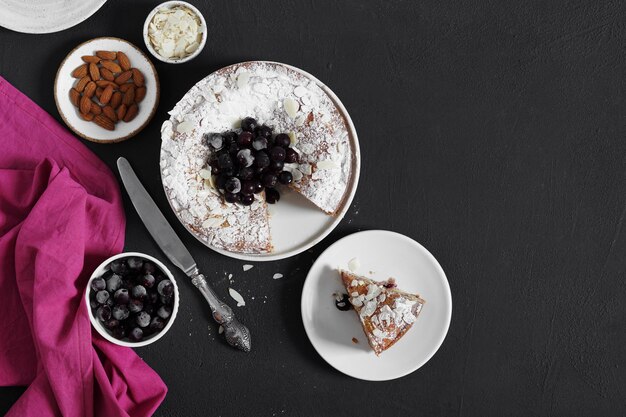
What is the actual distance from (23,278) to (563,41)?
6.93 ft

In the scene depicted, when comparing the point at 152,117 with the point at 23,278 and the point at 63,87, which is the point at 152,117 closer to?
the point at 63,87

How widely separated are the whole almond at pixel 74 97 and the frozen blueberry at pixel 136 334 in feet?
2.73

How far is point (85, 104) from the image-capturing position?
6.95ft

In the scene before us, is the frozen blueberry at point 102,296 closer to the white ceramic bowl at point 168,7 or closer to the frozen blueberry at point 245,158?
the frozen blueberry at point 245,158

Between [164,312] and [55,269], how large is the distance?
0.39 m

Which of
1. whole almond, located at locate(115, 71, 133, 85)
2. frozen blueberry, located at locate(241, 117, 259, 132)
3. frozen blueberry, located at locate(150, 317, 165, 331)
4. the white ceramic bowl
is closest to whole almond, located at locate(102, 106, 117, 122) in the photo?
whole almond, located at locate(115, 71, 133, 85)

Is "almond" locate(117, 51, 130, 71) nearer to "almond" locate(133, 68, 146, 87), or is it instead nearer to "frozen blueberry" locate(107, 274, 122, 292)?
"almond" locate(133, 68, 146, 87)

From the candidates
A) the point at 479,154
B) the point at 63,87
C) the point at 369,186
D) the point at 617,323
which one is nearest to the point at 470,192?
the point at 479,154

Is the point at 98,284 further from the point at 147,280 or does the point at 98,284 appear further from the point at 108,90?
the point at 108,90

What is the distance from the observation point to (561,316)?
2.22m

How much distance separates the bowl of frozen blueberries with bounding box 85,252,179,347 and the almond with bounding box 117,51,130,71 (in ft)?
2.21

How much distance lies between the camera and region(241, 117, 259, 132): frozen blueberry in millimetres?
A: 1970

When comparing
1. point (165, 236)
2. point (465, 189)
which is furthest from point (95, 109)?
point (465, 189)

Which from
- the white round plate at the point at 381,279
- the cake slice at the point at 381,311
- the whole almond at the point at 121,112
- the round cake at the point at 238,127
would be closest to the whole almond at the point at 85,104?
the whole almond at the point at 121,112
